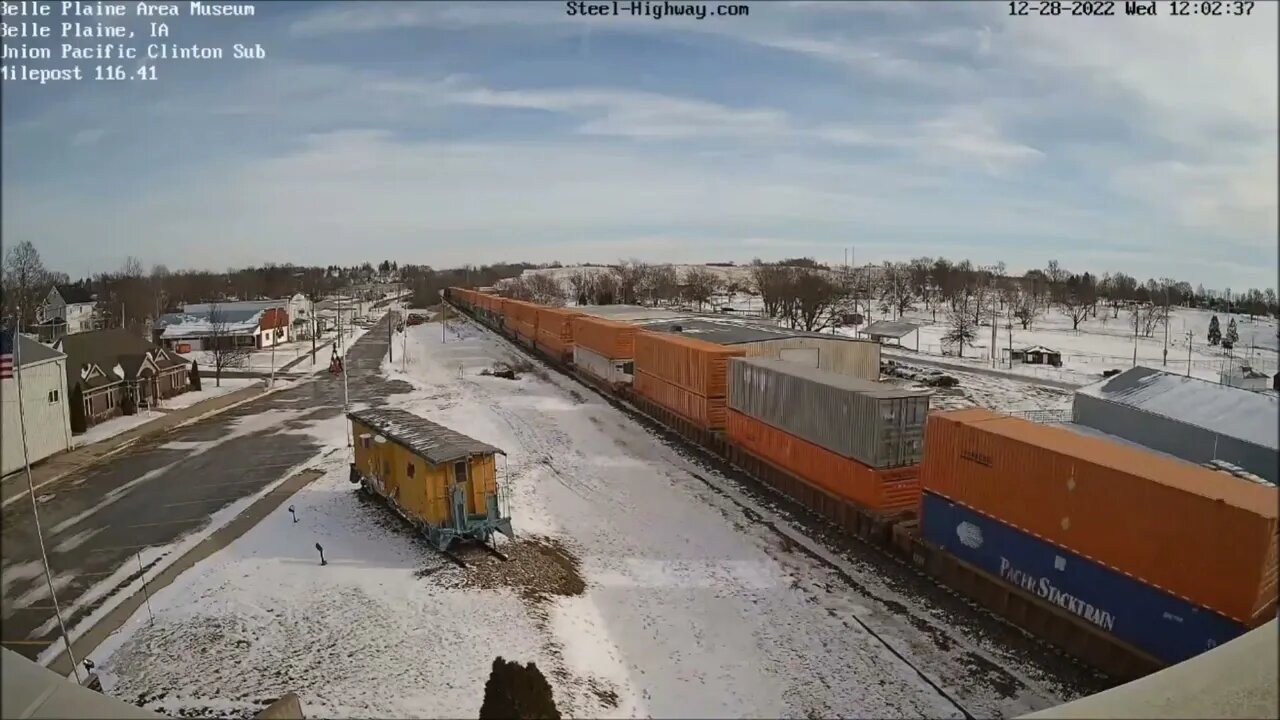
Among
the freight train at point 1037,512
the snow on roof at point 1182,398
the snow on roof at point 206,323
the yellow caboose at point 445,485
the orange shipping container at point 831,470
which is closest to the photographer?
the freight train at point 1037,512

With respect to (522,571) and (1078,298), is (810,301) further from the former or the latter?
(522,571)

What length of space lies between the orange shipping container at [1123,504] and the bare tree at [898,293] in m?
78.0

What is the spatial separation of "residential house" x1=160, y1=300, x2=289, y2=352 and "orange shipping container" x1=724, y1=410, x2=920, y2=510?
132 ft

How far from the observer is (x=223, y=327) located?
167ft

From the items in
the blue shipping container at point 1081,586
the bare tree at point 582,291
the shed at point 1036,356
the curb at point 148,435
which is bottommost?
the curb at point 148,435

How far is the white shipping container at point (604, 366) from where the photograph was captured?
115 ft

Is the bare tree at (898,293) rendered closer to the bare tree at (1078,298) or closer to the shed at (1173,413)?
the bare tree at (1078,298)

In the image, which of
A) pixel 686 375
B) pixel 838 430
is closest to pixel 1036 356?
pixel 686 375

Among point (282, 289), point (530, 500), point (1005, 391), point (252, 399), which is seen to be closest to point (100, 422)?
point (252, 399)

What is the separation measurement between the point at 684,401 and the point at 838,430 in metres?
10.3

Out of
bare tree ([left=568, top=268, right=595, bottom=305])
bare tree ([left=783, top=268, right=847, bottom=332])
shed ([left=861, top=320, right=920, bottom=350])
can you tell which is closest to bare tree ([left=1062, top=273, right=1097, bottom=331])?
shed ([left=861, top=320, right=920, bottom=350])

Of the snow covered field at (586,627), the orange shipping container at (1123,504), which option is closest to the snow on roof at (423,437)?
the snow covered field at (586,627)

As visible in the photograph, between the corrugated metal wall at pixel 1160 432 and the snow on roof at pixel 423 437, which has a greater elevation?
the snow on roof at pixel 423 437

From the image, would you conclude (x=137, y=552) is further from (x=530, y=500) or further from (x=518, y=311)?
(x=518, y=311)
